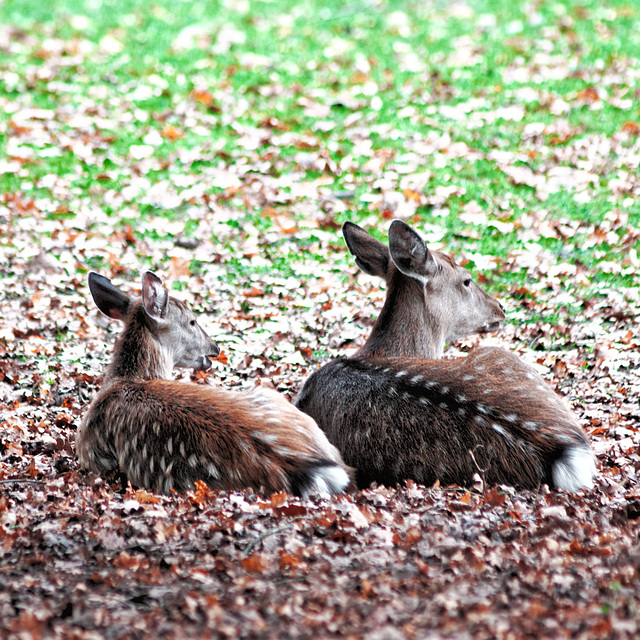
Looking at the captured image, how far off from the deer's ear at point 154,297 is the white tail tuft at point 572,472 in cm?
272

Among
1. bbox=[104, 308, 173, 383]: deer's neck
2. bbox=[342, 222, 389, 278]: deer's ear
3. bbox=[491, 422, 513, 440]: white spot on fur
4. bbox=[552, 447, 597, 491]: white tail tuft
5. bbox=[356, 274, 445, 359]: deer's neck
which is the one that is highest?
bbox=[342, 222, 389, 278]: deer's ear

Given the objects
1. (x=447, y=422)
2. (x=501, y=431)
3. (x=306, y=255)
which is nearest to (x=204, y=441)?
(x=447, y=422)

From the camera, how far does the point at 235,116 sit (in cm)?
1312

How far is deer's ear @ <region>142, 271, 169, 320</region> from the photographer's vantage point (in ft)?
18.6

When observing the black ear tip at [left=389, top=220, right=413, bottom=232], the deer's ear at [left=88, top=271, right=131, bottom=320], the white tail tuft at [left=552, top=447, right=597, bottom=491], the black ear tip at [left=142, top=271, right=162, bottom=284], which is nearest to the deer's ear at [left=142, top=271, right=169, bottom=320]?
the black ear tip at [left=142, top=271, right=162, bottom=284]

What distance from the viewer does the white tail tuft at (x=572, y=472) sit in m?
4.45

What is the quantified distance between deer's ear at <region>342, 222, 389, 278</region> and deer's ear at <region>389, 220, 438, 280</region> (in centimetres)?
32

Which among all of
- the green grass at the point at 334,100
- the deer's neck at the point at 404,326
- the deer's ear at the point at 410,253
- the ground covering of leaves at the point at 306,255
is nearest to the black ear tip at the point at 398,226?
the deer's ear at the point at 410,253

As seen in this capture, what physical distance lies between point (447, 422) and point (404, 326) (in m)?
1.60

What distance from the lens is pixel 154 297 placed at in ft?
19.1

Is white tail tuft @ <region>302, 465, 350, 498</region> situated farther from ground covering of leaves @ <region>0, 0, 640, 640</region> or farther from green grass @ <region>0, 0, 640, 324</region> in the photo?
green grass @ <region>0, 0, 640, 324</region>

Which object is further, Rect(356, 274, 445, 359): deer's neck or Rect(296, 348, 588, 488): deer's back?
Rect(356, 274, 445, 359): deer's neck

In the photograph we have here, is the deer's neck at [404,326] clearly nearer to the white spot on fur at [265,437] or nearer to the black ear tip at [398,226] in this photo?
the black ear tip at [398,226]

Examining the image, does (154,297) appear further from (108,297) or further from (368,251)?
(368,251)
